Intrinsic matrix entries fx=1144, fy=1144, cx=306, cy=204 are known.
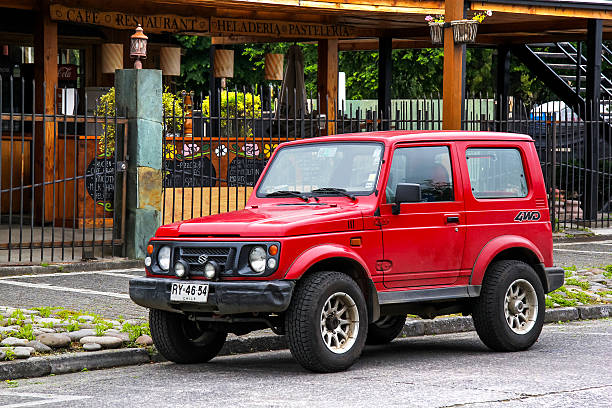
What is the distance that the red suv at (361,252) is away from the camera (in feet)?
26.2

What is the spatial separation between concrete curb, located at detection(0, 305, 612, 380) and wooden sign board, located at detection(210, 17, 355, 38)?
35.2ft

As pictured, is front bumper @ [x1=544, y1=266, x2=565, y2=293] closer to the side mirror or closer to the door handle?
the door handle

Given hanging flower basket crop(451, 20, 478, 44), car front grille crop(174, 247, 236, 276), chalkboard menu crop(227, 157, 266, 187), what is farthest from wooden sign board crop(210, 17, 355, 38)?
car front grille crop(174, 247, 236, 276)

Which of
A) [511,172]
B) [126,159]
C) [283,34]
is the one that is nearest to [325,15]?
[283,34]

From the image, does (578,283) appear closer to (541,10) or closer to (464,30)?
(464,30)

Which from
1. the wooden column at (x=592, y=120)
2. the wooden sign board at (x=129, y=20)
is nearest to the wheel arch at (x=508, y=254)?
the wooden sign board at (x=129, y=20)

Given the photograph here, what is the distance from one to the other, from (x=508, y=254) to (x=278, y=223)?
2.42 meters

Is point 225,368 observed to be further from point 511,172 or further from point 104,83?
point 104,83

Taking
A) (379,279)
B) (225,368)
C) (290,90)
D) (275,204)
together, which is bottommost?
(225,368)

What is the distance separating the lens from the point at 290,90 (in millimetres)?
22328

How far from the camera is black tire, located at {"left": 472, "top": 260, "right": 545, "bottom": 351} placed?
9.10m

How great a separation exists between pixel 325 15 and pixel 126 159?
7698 mm

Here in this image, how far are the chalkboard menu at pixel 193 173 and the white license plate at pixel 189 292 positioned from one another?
8259 millimetres

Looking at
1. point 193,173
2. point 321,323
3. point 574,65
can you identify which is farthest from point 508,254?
point 574,65
